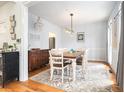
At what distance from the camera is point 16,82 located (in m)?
3.43

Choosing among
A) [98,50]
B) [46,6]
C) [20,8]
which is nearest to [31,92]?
[20,8]

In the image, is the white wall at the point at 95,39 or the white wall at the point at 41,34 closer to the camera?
the white wall at the point at 41,34

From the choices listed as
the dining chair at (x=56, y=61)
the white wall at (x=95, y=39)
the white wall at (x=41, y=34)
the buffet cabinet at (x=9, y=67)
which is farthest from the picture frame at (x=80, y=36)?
the buffet cabinet at (x=9, y=67)

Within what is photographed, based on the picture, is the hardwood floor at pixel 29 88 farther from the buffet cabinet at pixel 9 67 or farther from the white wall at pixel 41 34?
the white wall at pixel 41 34

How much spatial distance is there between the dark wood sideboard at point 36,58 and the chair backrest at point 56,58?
1.21 m

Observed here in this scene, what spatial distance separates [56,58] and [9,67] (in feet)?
4.33

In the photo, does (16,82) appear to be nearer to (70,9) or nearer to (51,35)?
(70,9)

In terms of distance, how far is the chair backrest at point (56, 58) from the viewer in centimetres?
350

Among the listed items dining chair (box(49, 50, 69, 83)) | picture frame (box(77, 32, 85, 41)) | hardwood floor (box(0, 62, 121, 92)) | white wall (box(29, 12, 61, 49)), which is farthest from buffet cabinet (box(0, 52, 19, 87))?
picture frame (box(77, 32, 85, 41))

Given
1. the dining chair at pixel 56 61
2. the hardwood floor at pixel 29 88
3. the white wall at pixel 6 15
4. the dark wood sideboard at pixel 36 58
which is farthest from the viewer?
the dark wood sideboard at pixel 36 58

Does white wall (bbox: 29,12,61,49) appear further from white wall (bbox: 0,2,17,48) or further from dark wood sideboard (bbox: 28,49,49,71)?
white wall (bbox: 0,2,17,48)

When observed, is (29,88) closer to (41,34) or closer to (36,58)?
(36,58)

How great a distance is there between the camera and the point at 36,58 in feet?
16.1

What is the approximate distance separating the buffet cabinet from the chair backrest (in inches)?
39.9
